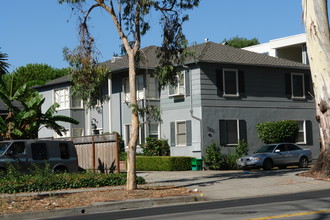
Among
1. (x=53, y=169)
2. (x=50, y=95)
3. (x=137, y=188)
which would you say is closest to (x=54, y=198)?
(x=137, y=188)

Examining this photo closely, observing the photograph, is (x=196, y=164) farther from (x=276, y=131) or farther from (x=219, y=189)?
(x=219, y=189)

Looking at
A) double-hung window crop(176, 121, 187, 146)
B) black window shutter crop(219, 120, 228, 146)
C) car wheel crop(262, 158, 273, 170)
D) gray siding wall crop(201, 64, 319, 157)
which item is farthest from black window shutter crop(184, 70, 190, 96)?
car wheel crop(262, 158, 273, 170)

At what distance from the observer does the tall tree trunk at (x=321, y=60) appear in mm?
22891

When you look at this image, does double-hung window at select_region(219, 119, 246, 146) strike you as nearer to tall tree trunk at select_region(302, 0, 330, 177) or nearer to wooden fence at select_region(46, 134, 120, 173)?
wooden fence at select_region(46, 134, 120, 173)

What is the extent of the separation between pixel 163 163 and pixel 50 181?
1210cm

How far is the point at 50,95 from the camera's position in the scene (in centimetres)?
4344

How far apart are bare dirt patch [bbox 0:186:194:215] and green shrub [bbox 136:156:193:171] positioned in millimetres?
11224

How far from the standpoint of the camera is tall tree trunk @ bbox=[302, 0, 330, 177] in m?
22.9

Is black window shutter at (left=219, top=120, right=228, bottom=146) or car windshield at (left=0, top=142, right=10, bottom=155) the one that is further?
black window shutter at (left=219, top=120, right=228, bottom=146)

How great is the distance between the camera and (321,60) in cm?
2292

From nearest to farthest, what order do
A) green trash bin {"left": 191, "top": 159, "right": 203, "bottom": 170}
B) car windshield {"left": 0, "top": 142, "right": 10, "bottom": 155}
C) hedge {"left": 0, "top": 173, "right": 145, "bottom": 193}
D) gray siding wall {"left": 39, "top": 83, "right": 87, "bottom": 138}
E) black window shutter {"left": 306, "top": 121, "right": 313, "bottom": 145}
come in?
hedge {"left": 0, "top": 173, "right": 145, "bottom": 193}
car windshield {"left": 0, "top": 142, "right": 10, "bottom": 155}
green trash bin {"left": 191, "top": 159, "right": 203, "bottom": 170}
black window shutter {"left": 306, "top": 121, "right": 313, "bottom": 145}
gray siding wall {"left": 39, "top": 83, "right": 87, "bottom": 138}

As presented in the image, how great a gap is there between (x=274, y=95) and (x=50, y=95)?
16.9 meters

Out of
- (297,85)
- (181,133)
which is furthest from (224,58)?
(297,85)

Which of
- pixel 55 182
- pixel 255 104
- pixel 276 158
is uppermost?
pixel 255 104
